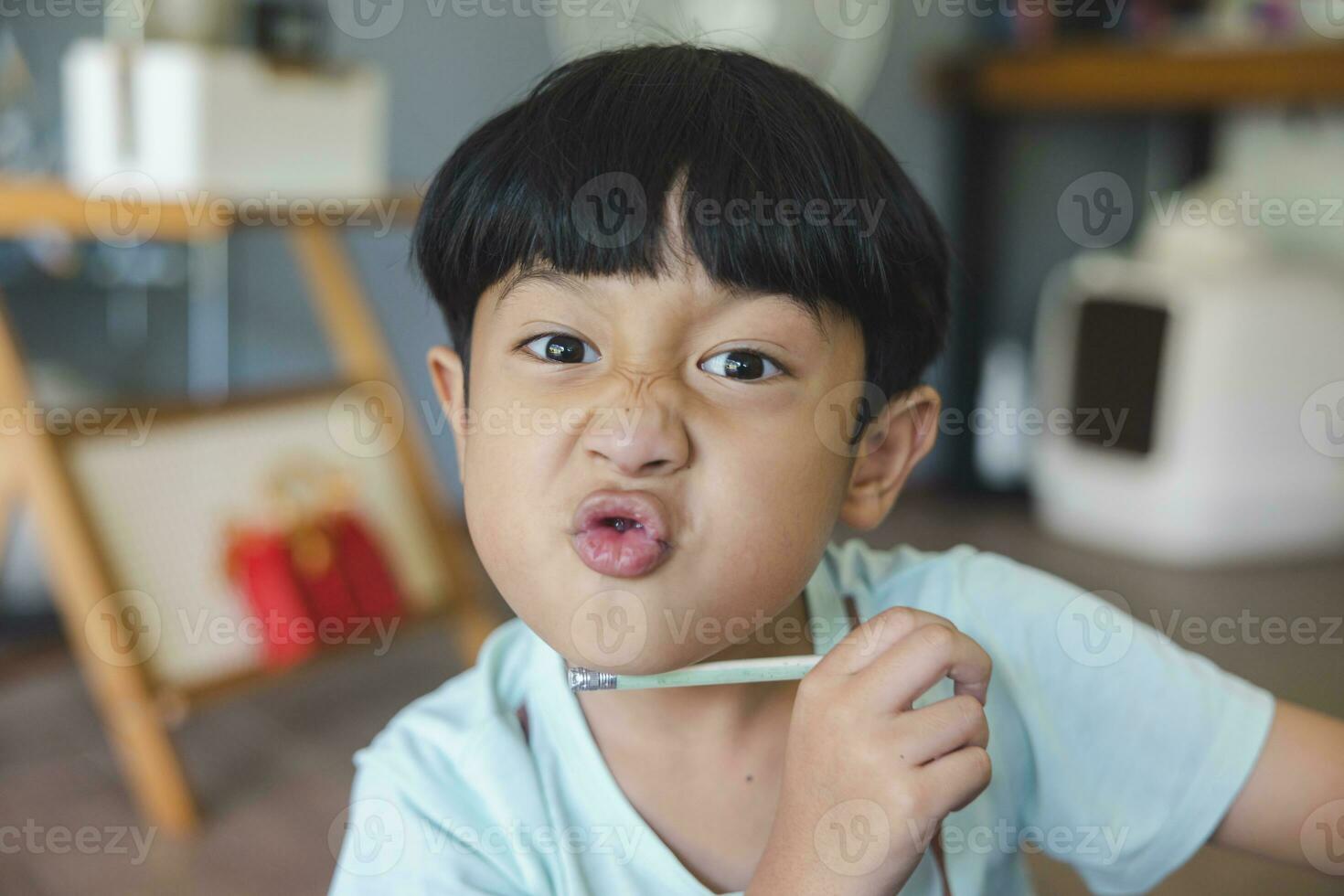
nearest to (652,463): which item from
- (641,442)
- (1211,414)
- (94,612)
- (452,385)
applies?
(641,442)

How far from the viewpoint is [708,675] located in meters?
0.59

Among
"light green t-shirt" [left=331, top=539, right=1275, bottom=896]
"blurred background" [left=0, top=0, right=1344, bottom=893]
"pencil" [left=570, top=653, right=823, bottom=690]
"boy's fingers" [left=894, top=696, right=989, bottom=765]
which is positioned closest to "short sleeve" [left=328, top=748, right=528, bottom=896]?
"light green t-shirt" [left=331, top=539, right=1275, bottom=896]

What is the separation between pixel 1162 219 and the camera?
2.94 metres

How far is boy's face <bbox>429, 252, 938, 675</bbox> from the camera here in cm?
57

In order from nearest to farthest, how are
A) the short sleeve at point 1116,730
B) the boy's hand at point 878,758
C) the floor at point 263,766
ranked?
the boy's hand at point 878,758 < the short sleeve at point 1116,730 < the floor at point 263,766

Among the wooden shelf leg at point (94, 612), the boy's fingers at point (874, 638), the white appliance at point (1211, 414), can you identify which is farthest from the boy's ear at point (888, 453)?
the white appliance at point (1211, 414)

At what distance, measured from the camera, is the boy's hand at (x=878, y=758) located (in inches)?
21.9

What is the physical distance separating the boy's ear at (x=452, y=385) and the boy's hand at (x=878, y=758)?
262 millimetres

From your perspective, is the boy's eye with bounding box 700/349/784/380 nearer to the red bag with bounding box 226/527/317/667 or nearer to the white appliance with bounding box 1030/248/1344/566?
the red bag with bounding box 226/527/317/667

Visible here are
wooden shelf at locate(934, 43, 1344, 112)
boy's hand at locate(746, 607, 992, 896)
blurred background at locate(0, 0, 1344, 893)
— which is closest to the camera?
boy's hand at locate(746, 607, 992, 896)

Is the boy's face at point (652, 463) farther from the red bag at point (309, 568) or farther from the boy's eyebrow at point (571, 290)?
Result: the red bag at point (309, 568)

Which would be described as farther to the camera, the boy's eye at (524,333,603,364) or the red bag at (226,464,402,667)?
the red bag at (226,464,402,667)

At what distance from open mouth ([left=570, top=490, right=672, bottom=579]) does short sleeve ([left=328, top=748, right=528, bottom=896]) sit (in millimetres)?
176

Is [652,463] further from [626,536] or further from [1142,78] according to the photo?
[1142,78]
